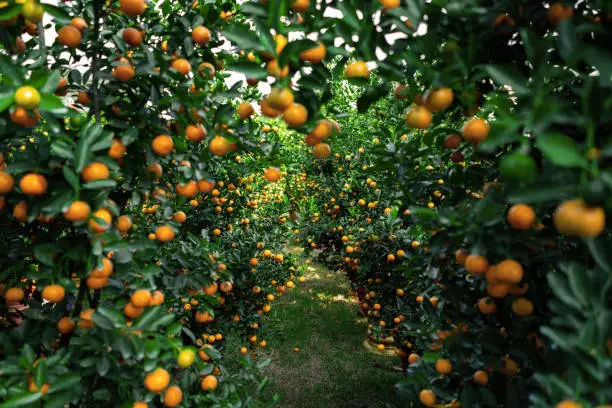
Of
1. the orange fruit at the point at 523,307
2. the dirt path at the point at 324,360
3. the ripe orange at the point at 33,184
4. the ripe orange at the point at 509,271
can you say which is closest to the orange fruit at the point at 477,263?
the ripe orange at the point at 509,271

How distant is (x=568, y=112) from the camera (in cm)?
85

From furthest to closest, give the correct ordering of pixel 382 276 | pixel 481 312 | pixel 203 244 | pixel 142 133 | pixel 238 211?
pixel 238 211 → pixel 382 276 → pixel 203 244 → pixel 142 133 → pixel 481 312

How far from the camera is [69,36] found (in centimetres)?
153

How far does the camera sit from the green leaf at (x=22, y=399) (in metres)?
1.13

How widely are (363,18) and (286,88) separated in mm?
375

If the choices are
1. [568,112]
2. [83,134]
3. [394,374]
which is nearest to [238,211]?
[394,374]

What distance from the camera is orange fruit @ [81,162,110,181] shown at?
129 centimetres

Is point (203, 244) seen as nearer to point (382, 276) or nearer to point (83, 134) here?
point (83, 134)

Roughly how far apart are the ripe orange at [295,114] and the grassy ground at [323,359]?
3.79 m

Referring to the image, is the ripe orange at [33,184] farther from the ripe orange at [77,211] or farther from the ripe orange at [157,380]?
the ripe orange at [157,380]

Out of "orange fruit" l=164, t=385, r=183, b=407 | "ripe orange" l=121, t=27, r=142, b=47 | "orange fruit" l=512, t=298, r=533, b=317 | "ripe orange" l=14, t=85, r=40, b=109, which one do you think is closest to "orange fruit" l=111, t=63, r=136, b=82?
"ripe orange" l=121, t=27, r=142, b=47

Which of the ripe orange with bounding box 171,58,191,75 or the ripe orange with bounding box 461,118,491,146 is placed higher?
the ripe orange with bounding box 461,118,491,146

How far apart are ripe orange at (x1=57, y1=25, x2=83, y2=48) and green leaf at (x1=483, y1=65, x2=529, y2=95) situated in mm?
1564

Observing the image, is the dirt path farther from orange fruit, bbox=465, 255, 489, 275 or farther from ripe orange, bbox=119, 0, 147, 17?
ripe orange, bbox=119, 0, 147, 17
